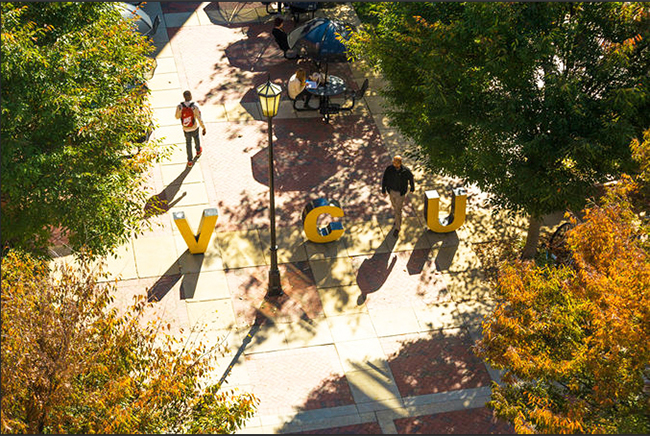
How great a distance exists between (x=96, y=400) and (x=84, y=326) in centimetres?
116

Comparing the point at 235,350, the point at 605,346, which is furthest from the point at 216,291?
the point at 605,346

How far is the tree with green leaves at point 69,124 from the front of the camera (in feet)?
38.2

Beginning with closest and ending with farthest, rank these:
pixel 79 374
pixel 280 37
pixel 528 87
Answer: pixel 79 374 < pixel 528 87 < pixel 280 37

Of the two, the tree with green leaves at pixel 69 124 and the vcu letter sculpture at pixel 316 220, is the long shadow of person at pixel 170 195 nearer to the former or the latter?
the vcu letter sculpture at pixel 316 220

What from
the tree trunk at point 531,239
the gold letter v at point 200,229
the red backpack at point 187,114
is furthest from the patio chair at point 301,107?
the tree trunk at point 531,239

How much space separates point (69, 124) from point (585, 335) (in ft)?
27.3

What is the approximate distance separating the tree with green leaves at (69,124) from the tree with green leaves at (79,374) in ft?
6.33

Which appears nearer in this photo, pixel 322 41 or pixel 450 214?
pixel 450 214

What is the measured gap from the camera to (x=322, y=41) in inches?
837

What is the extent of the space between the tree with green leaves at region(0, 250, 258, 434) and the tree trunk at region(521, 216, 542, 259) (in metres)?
8.75

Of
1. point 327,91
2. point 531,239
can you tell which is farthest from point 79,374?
point 327,91

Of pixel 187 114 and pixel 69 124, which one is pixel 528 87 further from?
pixel 187 114

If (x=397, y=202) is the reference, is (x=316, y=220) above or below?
below

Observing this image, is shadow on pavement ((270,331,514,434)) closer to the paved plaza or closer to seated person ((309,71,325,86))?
the paved plaza
